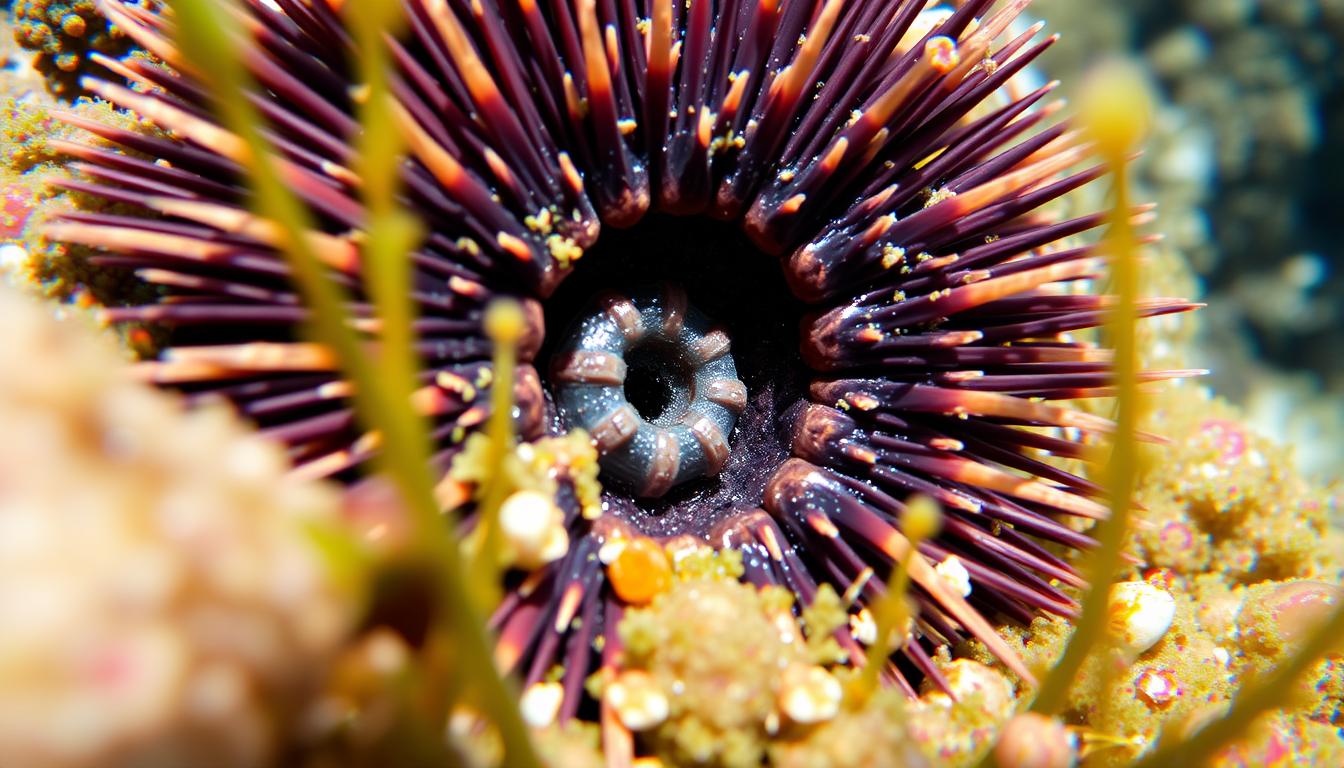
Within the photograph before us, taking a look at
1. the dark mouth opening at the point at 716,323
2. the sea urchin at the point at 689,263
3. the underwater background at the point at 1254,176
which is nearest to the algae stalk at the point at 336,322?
the sea urchin at the point at 689,263

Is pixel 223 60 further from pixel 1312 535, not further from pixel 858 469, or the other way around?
pixel 1312 535

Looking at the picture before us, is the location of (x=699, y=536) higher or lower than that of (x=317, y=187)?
lower

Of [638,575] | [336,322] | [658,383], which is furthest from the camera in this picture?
[658,383]

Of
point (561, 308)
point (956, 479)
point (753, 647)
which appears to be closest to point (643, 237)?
point (561, 308)

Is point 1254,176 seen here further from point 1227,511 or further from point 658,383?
point 658,383

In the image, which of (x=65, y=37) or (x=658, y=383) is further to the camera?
(x=658, y=383)

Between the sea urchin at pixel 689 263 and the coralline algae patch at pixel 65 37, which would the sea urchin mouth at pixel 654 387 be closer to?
the sea urchin at pixel 689 263

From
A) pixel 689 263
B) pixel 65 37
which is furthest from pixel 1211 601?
pixel 65 37
